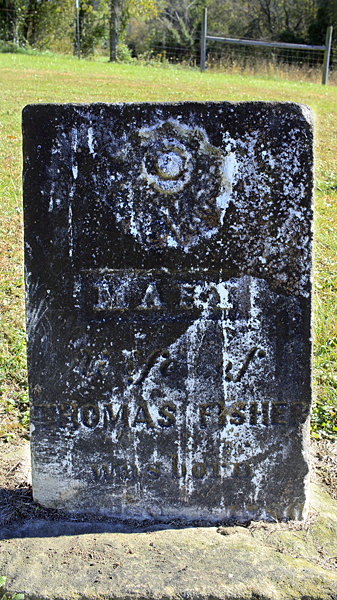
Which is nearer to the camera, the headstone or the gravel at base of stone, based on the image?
the gravel at base of stone

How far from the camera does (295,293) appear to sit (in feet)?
5.73

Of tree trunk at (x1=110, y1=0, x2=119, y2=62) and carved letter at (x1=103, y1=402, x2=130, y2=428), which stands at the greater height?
tree trunk at (x1=110, y1=0, x2=119, y2=62)

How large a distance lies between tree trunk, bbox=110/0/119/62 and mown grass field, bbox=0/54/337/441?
18.0 feet

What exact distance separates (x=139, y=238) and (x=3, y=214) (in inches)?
124

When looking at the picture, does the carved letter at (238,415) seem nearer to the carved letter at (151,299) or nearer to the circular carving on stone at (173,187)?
the carved letter at (151,299)

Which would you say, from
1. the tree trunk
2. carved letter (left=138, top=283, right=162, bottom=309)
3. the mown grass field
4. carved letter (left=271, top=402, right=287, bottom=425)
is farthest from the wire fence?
carved letter (left=271, top=402, right=287, bottom=425)

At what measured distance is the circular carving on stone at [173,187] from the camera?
1.70 metres

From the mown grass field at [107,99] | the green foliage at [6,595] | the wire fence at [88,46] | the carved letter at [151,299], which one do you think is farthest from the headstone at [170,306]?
the wire fence at [88,46]

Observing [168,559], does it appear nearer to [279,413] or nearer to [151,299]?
[279,413]

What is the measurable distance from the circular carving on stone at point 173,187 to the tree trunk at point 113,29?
18235mm

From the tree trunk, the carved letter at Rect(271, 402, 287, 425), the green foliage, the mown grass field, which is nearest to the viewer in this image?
the green foliage

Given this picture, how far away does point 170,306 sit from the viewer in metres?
1.77

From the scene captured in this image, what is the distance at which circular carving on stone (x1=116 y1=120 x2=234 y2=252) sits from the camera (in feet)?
5.57

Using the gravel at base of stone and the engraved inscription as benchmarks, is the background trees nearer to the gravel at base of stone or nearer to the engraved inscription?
the engraved inscription
